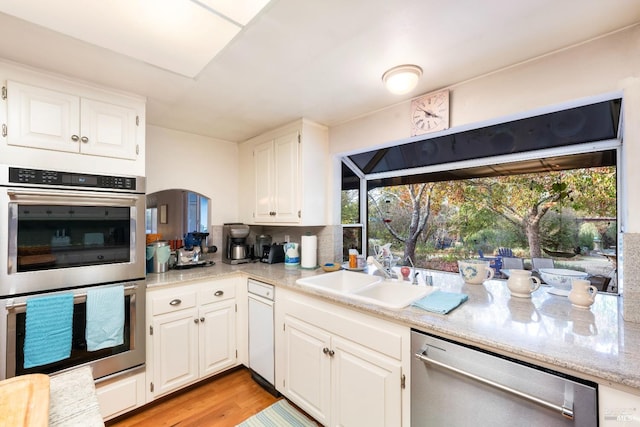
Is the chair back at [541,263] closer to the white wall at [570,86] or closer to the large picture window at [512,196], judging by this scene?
the large picture window at [512,196]

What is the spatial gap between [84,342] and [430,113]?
8.48 feet

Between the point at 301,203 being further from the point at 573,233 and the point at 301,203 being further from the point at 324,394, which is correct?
the point at 573,233

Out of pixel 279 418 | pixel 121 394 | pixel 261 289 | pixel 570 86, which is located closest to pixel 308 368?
pixel 279 418

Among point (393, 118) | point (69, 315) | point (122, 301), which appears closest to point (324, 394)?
point (122, 301)

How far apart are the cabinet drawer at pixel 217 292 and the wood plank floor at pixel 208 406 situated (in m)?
0.68

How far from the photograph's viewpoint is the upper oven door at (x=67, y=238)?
4.72 ft

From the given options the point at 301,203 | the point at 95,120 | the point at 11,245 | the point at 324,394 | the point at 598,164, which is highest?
the point at 95,120

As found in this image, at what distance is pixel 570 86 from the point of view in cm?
138

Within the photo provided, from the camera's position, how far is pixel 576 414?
0.89 m

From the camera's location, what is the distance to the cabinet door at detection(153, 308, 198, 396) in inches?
75.9

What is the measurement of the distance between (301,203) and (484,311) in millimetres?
1526

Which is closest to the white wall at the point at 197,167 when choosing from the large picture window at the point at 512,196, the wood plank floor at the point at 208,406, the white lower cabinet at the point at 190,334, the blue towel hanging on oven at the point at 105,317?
the white lower cabinet at the point at 190,334

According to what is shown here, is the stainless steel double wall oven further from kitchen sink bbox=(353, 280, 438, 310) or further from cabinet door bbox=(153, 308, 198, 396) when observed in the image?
kitchen sink bbox=(353, 280, 438, 310)

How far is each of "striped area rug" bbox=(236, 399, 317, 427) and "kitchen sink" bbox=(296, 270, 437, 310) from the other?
858 mm
